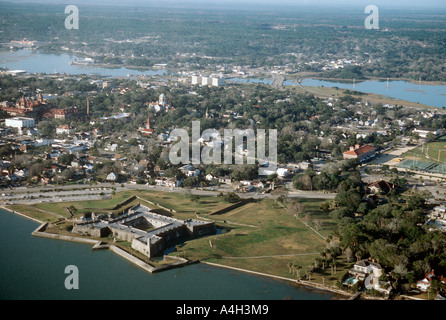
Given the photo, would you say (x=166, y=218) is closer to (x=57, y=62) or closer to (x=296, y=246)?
(x=296, y=246)

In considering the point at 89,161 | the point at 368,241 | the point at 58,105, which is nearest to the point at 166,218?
the point at 368,241

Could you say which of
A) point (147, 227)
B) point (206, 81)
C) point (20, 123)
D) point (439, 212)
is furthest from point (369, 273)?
point (206, 81)

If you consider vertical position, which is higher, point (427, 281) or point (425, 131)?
point (425, 131)

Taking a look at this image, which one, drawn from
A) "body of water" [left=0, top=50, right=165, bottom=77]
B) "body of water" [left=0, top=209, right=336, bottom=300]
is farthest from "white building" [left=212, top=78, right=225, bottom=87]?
"body of water" [left=0, top=209, right=336, bottom=300]

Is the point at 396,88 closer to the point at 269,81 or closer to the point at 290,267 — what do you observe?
the point at 269,81

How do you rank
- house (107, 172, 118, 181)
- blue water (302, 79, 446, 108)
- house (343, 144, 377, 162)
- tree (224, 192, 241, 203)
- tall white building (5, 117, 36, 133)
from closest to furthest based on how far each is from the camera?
tree (224, 192, 241, 203) → house (107, 172, 118, 181) → house (343, 144, 377, 162) → tall white building (5, 117, 36, 133) → blue water (302, 79, 446, 108)

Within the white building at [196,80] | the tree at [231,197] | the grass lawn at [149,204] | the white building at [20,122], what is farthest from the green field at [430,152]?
the white building at [196,80]

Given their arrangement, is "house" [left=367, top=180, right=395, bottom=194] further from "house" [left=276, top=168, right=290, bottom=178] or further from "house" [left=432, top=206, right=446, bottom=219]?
"house" [left=276, top=168, right=290, bottom=178]

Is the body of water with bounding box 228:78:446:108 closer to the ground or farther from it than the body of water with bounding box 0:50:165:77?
closer to the ground
